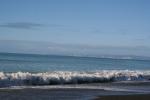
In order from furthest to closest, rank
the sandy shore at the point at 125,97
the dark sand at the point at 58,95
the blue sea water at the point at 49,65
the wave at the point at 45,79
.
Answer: the blue sea water at the point at 49,65, the wave at the point at 45,79, the sandy shore at the point at 125,97, the dark sand at the point at 58,95

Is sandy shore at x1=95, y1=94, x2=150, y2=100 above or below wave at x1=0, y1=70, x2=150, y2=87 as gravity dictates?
below

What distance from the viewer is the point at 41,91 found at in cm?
2908

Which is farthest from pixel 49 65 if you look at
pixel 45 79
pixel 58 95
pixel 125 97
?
pixel 125 97

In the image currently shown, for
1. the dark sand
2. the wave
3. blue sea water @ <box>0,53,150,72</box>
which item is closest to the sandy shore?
the dark sand

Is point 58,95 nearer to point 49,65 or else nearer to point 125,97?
point 125,97

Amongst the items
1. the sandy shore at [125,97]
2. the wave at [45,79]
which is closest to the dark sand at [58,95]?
the sandy shore at [125,97]

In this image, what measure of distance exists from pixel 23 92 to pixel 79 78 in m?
13.1

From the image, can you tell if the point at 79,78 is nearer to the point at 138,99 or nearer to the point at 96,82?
the point at 96,82

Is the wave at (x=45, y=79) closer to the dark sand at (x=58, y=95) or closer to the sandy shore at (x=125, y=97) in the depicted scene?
the dark sand at (x=58, y=95)

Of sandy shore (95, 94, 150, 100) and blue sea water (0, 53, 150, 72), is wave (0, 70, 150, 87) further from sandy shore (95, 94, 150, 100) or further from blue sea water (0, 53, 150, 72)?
blue sea water (0, 53, 150, 72)

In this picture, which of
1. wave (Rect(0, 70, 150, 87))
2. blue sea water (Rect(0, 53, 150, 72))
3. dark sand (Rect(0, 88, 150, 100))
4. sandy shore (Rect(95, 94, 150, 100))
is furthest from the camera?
blue sea water (Rect(0, 53, 150, 72))

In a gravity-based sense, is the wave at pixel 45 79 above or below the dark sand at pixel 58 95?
above

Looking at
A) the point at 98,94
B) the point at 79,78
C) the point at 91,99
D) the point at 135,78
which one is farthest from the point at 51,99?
the point at 135,78

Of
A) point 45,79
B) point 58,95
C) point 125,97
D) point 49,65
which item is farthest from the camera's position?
point 49,65
